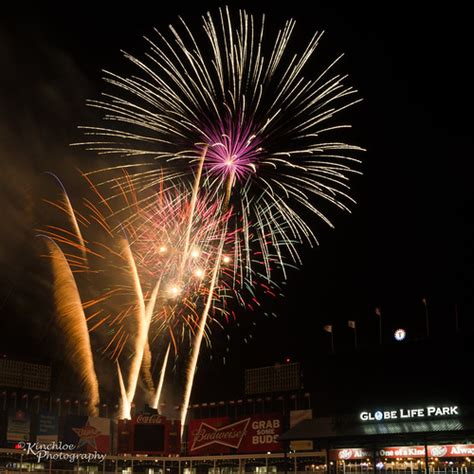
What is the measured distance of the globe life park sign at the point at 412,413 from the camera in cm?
3875

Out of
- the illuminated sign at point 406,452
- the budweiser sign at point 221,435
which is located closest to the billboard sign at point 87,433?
the budweiser sign at point 221,435

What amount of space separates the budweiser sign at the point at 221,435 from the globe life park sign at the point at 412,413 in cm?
1195

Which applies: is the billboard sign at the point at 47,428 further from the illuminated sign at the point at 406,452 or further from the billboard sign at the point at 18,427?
the illuminated sign at the point at 406,452

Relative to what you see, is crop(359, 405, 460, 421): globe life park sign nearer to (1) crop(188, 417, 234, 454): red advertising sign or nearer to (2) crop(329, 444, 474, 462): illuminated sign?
(2) crop(329, 444, 474, 462): illuminated sign

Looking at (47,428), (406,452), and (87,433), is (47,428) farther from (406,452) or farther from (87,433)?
(406,452)

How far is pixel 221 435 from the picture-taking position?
52.4m

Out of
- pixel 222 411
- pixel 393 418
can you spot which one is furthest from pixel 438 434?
pixel 222 411

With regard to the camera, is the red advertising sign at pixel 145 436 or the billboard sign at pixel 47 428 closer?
the red advertising sign at pixel 145 436

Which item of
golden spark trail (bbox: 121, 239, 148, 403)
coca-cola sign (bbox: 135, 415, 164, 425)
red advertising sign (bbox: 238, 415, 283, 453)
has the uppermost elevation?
golden spark trail (bbox: 121, 239, 148, 403)

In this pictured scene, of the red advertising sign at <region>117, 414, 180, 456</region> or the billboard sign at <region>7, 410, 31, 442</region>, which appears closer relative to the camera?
the red advertising sign at <region>117, 414, 180, 456</region>

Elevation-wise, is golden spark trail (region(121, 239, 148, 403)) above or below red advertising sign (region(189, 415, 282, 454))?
above

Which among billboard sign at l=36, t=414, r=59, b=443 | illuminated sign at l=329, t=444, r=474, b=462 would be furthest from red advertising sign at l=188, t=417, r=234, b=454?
billboard sign at l=36, t=414, r=59, b=443

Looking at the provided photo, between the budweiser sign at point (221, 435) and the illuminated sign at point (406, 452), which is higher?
the budweiser sign at point (221, 435)

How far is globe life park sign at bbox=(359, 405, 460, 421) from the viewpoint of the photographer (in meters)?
38.8
